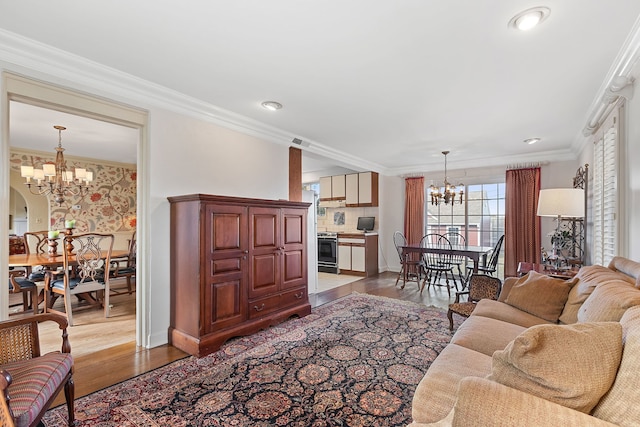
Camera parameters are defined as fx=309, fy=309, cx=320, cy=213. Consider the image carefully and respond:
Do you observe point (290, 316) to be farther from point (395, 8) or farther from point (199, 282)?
point (395, 8)

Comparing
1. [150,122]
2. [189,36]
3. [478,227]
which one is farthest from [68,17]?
[478,227]

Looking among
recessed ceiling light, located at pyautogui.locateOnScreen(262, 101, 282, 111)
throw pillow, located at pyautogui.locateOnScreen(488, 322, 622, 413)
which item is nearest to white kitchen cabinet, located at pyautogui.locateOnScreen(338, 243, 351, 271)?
recessed ceiling light, located at pyautogui.locateOnScreen(262, 101, 282, 111)

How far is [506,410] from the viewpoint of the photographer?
92 cm

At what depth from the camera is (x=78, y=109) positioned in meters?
2.48

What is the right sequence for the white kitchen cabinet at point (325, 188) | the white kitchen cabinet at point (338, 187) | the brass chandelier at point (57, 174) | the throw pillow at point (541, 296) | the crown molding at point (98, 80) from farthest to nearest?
the white kitchen cabinet at point (325, 188) → the white kitchen cabinet at point (338, 187) → the brass chandelier at point (57, 174) → the throw pillow at point (541, 296) → the crown molding at point (98, 80)

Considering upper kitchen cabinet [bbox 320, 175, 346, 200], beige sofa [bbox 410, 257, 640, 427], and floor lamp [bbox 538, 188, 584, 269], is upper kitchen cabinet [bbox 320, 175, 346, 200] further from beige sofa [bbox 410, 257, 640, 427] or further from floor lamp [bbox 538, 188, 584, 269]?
beige sofa [bbox 410, 257, 640, 427]

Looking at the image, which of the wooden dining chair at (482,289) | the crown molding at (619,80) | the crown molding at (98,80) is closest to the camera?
the crown molding at (619,80)

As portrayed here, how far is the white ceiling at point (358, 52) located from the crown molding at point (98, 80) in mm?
89

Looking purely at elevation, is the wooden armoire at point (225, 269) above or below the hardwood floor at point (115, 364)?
above

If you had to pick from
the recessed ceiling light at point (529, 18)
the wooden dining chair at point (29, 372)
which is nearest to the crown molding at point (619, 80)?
the recessed ceiling light at point (529, 18)

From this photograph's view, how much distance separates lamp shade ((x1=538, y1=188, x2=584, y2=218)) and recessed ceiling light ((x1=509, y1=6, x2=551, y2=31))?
184cm

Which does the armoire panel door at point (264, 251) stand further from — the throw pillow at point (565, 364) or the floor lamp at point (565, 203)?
the floor lamp at point (565, 203)

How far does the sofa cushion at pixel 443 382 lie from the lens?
1276mm

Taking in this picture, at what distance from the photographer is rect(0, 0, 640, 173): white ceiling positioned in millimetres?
1761
